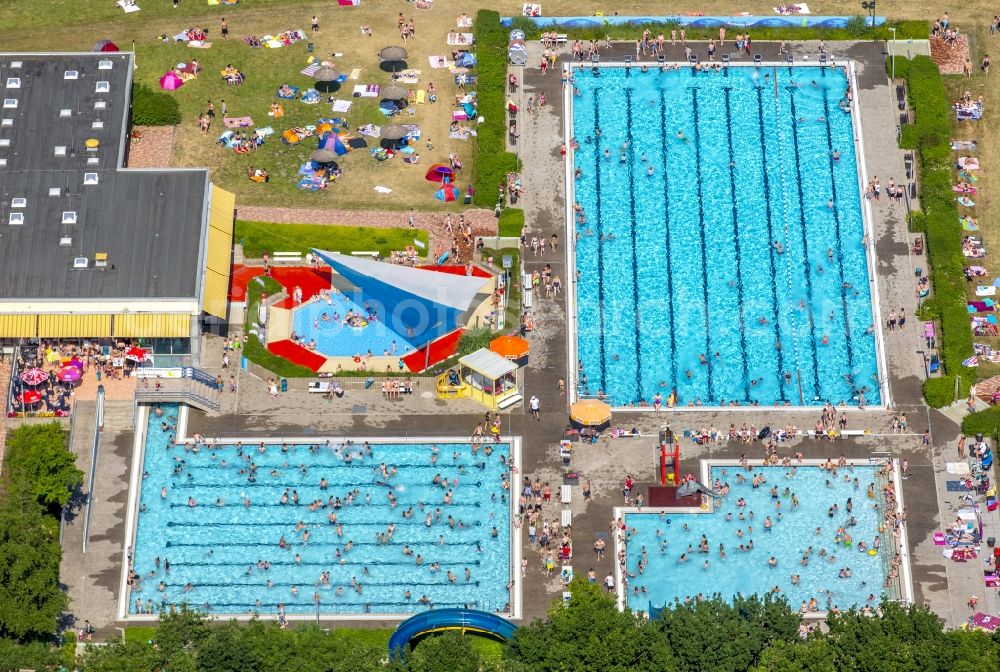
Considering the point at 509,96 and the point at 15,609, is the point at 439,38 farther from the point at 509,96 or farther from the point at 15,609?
the point at 15,609

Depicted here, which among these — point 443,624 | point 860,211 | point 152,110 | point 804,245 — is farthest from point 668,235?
point 152,110

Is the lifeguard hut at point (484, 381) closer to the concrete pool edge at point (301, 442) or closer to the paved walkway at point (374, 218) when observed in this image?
the concrete pool edge at point (301, 442)

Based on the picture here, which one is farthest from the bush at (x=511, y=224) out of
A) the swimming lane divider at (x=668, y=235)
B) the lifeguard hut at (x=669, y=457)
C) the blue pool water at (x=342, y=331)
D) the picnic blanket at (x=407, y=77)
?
the lifeguard hut at (x=669, y=457)

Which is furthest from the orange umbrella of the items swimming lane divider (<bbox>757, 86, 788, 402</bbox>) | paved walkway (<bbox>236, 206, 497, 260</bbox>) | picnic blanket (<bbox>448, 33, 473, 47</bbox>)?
picnic blanket (<bbox>448, 33, 473, 47</bbox>)

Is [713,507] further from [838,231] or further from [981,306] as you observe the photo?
[838,231]

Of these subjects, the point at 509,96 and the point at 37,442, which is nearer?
the point at 37,442

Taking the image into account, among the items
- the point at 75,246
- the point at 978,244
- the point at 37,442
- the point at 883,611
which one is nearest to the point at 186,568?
the point at 37,442
